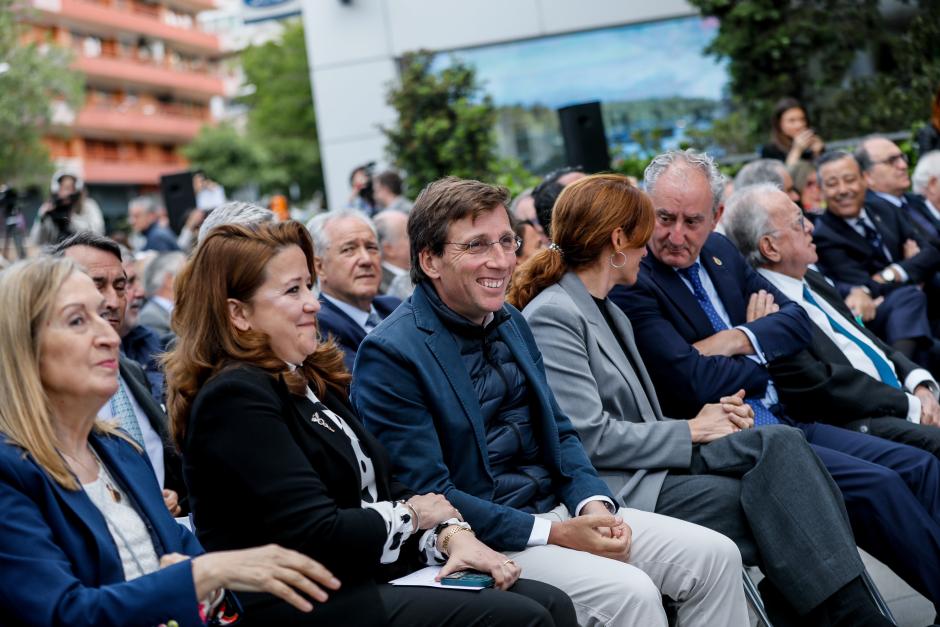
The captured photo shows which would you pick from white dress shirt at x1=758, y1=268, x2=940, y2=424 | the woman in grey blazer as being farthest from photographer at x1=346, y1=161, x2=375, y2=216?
the woman in grey blazer

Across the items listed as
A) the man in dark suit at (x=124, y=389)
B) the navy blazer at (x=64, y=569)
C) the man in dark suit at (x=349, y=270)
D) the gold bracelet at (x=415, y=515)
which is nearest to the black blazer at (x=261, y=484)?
the gold bracelet at (x=415, y=515)

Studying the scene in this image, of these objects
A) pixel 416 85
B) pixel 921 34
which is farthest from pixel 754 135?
pixel 416 85

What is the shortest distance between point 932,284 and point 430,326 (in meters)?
4.70

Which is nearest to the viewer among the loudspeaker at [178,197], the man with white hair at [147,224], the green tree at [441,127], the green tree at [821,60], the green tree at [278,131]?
the man with white hair at [147,224]

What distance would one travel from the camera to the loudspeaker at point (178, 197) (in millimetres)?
13156

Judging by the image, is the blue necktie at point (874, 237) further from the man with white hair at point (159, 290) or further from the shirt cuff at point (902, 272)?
the man with white hair at point (159, 290)

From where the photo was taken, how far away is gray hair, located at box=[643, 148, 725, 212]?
16.4 feet

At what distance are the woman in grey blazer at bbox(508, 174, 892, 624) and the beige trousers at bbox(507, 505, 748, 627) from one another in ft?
0.98

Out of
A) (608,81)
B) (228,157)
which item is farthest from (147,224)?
(228,157)

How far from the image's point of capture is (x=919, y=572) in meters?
4.39

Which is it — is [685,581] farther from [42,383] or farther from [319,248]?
[319,248]

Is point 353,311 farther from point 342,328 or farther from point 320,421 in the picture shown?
point 320,421

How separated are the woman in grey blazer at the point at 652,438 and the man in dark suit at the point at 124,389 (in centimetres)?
155

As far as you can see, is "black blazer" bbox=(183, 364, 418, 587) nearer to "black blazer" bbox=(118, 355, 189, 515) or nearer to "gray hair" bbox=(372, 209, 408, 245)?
"black blazer" bbox=(118, 355, 189, 515)
